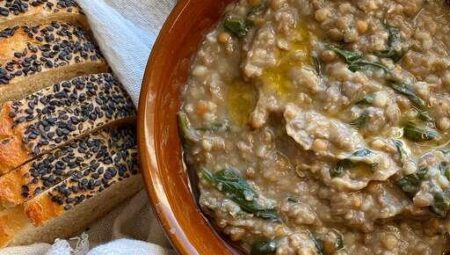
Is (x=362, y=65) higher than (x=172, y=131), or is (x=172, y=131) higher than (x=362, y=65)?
(x=362, y=65)

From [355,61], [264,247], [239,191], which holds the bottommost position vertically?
[264,247]

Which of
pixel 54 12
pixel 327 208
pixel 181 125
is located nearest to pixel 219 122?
pixel 181 125

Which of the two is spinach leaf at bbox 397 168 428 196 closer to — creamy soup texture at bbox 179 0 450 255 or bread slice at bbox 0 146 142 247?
creamy soup texture at bbox 179 0 450 255

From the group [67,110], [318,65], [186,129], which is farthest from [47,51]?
[318,65]

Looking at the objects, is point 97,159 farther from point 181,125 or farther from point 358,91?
point 358,91

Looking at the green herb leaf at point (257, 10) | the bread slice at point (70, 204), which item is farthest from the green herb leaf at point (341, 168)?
the bread slice at point (70, 204)

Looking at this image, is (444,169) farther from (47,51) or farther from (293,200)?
(47,51)

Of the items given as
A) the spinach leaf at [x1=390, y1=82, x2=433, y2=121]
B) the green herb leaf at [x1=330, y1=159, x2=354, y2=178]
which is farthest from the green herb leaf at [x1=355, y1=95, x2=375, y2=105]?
the green herb leaf at [x1=330, y1=159, x2=354, y2=178]
